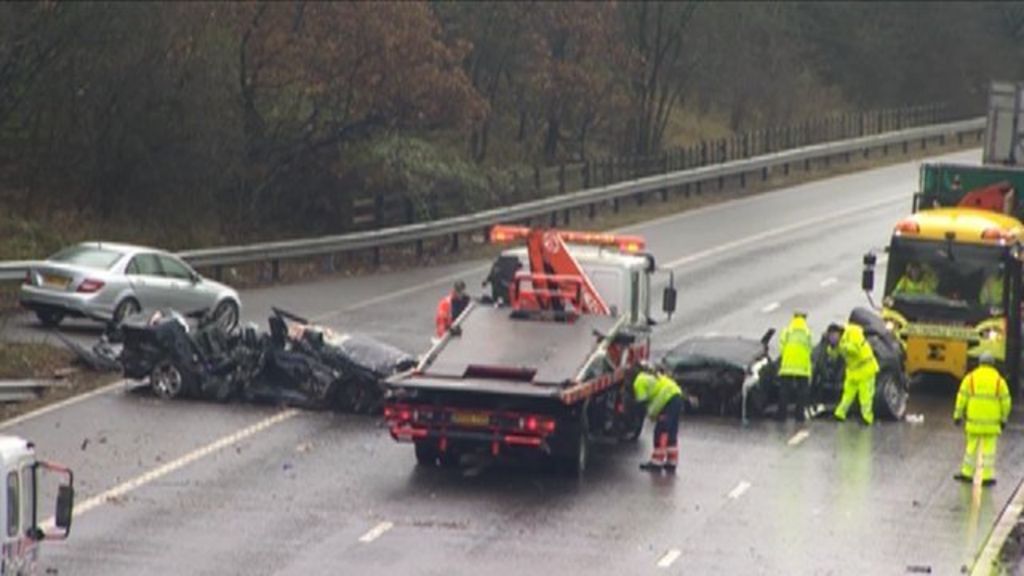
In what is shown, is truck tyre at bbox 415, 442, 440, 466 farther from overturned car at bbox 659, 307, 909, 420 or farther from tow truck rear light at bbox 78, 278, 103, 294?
tow truck rear light at bbox 78, 278, 103, 294

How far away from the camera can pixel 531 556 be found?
20.8 meters

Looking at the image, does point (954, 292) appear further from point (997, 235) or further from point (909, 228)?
point (909, 228)

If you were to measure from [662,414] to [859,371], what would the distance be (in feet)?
13.6

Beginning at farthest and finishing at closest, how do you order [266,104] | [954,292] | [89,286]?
[266,104], [89,286], [954,292]

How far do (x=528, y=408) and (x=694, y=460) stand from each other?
273cm

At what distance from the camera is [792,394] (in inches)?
1129

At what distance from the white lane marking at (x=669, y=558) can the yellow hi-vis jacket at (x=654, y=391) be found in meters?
3.87

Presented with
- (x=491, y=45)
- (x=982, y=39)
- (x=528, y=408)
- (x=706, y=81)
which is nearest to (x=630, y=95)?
(x=491, y=45)

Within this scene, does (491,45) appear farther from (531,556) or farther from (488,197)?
(531,556)

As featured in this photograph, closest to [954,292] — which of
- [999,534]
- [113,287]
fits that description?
[999,534]

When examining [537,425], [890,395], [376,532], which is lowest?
[890,395]

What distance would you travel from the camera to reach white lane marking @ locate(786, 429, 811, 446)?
89.1 feet

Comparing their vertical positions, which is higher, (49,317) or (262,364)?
(262,364)

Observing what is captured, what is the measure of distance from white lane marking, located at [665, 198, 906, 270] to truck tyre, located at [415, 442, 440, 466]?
17.5 meters
